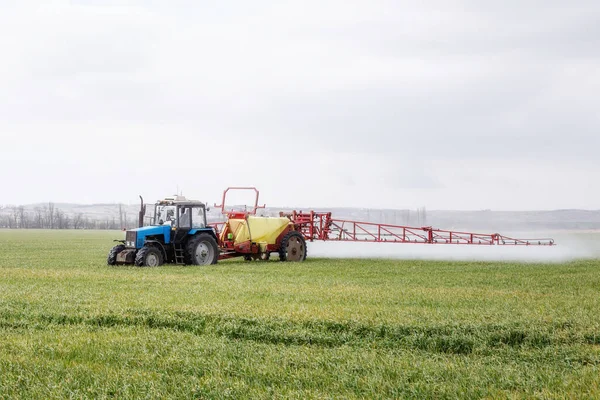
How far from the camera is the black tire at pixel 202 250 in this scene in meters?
24.8

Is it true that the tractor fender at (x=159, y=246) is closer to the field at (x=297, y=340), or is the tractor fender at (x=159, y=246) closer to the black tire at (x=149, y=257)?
the black tire at (x=149, y=257)

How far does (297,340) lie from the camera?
1038cm

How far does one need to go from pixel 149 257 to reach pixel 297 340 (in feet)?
47.8

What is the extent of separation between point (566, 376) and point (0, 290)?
42.7ft

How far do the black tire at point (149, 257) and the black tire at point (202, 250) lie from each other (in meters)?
1.04

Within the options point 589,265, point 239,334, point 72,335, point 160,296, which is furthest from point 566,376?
point 589,265

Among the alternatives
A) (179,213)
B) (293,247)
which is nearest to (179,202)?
(179,213)

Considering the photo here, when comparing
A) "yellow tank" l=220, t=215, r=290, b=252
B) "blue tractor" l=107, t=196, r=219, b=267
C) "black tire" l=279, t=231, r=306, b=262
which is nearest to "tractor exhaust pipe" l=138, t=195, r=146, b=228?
"blue tractor" l=107, t=196, r=219, b=267

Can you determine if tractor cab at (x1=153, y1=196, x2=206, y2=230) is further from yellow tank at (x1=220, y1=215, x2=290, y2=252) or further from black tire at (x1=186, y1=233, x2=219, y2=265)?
yellow tank at (x1=220, y1=215, x2=290, y2=252)

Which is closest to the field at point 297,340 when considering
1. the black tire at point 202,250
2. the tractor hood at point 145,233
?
the tractor hood at point 145,233

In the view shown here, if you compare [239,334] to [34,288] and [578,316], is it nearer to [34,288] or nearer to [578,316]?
[578,316]

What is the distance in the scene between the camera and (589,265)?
25.6m

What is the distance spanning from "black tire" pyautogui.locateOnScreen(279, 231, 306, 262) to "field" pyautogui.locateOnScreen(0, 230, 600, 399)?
9.64 meters

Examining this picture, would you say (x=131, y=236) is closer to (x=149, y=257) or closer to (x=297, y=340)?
(x=149, y=257)
